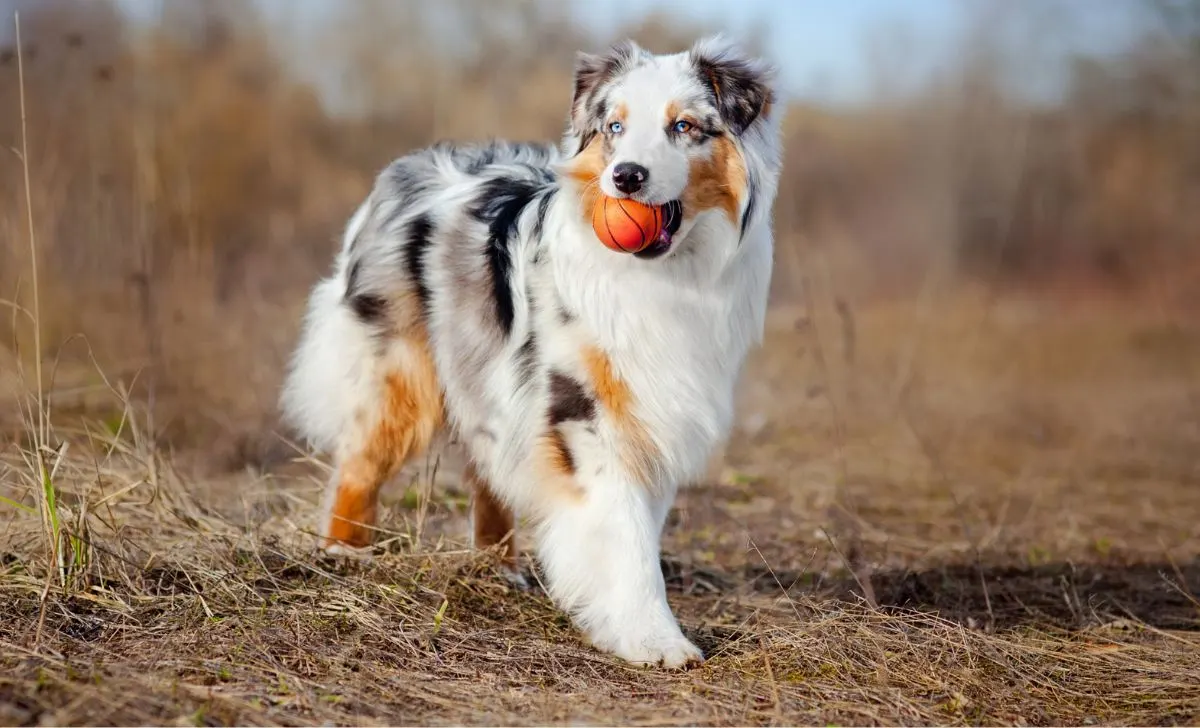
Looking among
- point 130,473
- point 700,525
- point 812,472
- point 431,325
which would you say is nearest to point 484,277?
point 431,325

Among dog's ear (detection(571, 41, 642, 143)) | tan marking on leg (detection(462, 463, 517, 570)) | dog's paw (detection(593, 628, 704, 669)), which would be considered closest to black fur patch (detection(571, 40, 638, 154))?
dog's ear (detection(571, 41, 642, 143))

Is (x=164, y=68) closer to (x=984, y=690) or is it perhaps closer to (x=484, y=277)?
(x=484, y=277)

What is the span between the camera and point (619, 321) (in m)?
Result: 3.98

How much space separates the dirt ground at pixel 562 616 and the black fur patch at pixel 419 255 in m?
0.68

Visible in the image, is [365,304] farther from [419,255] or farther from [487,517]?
[487,517]

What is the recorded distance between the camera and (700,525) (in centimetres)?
598

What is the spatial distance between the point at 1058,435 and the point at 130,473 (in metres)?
6.82

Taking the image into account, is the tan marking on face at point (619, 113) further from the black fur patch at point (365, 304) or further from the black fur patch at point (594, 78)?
the black fur patch at point (365, 304)

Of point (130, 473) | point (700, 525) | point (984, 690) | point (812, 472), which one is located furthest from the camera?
point (812, 472)

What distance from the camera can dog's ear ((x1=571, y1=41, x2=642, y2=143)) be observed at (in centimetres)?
413

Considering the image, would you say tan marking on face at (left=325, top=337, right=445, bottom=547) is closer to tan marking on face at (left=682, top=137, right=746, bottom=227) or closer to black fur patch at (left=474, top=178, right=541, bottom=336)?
black fur patch at (left=474, top=178, right=541, bottom=336)

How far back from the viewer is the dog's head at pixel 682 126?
12.7ft

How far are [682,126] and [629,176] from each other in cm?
35

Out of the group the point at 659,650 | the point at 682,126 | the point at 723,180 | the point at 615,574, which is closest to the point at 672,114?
the point at 682,126
